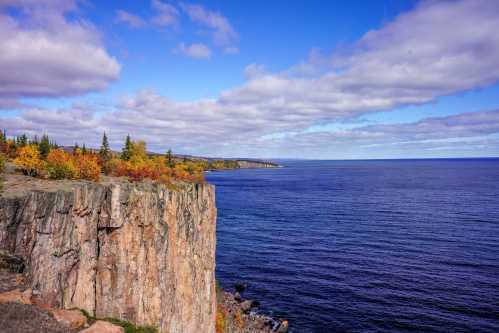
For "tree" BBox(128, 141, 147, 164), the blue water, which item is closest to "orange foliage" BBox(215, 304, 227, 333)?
the blue water

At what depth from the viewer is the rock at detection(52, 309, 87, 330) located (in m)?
18.8

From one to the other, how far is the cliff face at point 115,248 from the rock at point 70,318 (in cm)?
153

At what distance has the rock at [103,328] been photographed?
19402mm

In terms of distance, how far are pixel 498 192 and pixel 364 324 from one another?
12183cm

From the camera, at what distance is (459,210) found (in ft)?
332

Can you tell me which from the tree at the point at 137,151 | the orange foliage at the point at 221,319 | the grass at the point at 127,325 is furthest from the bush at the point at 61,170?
the orange foliage at the point at 221,319

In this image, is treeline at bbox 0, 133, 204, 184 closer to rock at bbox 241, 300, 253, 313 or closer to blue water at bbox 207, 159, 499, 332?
rock at bbox 241, 300, 253, 313

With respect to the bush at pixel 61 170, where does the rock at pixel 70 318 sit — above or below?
below

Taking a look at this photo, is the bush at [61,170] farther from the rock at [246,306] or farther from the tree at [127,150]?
the rock at [246,306]

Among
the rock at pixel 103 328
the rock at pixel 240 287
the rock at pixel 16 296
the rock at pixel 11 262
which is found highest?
the rock at pixel 11 262

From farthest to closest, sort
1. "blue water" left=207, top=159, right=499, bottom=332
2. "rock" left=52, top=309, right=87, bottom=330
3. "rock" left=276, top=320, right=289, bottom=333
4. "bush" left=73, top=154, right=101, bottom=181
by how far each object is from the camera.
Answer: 1. "blue water" left=207, top=159, right=499, bottom=332
2. "rock" left=276, top=320, right=289, bottom=333
3. "bush" left=73, top=154, right=101, bottom=181
4. "rock" left=52, top=309, right=87, bottom=330

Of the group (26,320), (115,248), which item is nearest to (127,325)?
(115,248)

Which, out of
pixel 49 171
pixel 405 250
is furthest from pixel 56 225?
pixel 405 250

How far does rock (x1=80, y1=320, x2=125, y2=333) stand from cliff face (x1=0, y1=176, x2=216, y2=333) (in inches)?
114
